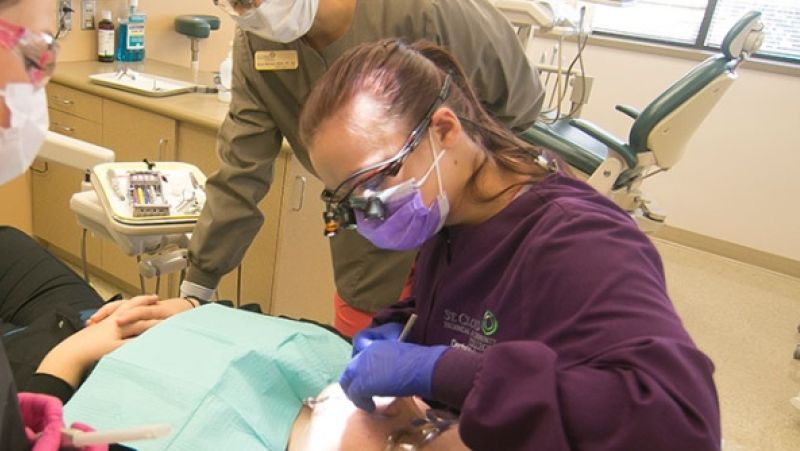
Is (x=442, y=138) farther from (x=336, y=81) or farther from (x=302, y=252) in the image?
(x=302, y=252)

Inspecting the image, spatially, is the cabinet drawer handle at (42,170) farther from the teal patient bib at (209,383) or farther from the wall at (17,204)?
the teal patient bib at (209,383)

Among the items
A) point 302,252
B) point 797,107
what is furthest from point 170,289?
point 797,107

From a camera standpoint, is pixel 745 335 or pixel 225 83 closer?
pixel 225 83

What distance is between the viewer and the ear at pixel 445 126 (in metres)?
0.96

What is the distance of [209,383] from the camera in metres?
0.95

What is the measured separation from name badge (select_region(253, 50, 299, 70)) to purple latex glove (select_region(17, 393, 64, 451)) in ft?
2.89

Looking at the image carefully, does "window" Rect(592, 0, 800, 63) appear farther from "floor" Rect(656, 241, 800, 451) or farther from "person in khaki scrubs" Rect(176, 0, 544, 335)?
"person in khaki scrubs" Rect(176, 0, 544, 335)

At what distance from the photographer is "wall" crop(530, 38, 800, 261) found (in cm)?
365

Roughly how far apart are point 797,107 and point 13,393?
13.2ft

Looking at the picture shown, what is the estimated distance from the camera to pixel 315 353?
44.1 inches

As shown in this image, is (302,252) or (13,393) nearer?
(13,393)

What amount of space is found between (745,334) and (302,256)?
2204mm

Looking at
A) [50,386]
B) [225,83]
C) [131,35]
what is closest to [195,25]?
[131,35]

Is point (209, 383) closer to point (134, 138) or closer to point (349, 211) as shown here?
point (349, 211)
